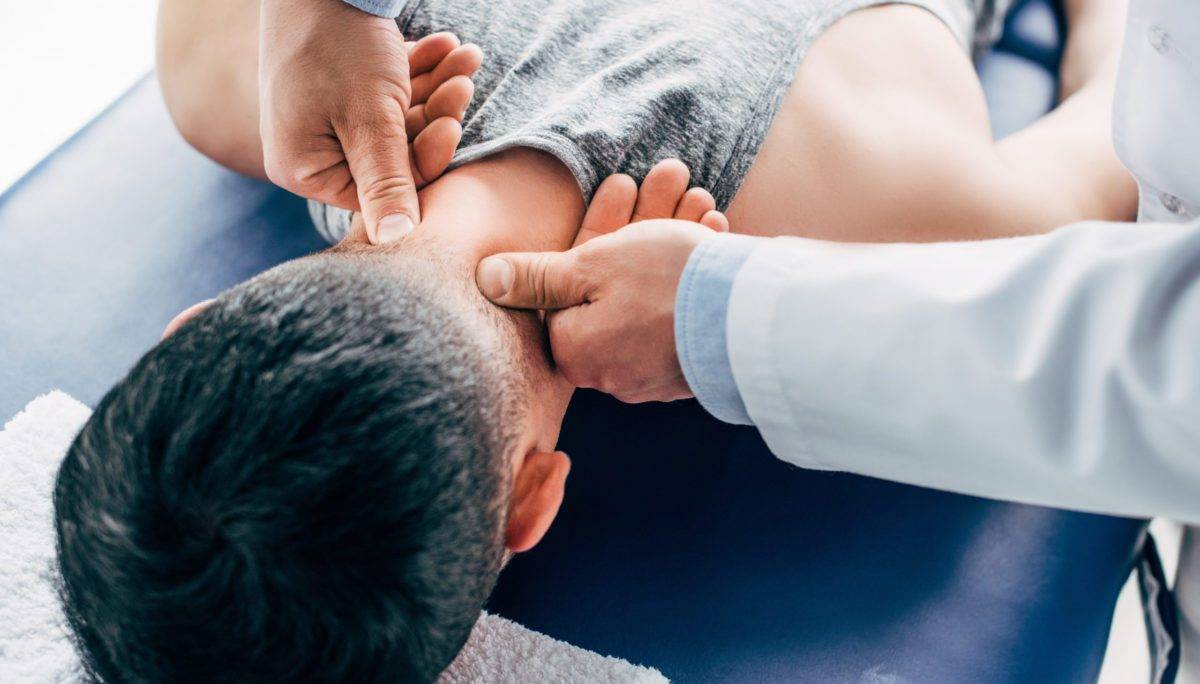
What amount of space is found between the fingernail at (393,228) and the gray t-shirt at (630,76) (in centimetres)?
A: 12

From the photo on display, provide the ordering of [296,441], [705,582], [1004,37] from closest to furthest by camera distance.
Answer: [296,441]
[705,582]
[1004,37]

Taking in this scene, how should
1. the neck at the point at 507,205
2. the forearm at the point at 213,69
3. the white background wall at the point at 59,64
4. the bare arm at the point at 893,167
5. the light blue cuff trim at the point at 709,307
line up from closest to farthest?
the light blue cuff trim at the point at 709,307, the neck at the point at 507,205, the bare arm at the point at 893,167, the forearm at the point at 213,69, the white background wall at the point at 59,64

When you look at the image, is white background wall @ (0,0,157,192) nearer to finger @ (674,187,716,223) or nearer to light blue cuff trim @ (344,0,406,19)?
light blue cuff trim @ (344,0,406,19)

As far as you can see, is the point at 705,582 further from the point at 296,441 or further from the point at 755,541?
the point at 296,441

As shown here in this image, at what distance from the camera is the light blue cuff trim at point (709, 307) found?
756mm

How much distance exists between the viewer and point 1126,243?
A: 25.8 inches

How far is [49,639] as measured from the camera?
0.89 m

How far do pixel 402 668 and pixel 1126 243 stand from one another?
0.67m

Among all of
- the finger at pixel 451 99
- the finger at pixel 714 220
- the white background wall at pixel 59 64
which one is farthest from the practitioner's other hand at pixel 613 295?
the white background wall at pixel 59 64

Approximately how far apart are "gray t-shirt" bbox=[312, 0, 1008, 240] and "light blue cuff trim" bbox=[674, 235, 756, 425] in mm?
214

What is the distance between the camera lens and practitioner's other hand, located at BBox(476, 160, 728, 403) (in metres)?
0.80

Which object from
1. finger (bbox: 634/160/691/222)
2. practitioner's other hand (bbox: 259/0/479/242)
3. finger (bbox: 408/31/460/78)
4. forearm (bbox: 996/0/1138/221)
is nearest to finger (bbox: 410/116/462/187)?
practitioner's other hand (bbox: 259/0/479/242)

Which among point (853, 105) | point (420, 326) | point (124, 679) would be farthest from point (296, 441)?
point (853, 105)

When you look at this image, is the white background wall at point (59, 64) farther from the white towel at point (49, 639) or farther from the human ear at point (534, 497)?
the human ear at point (534, 497)
